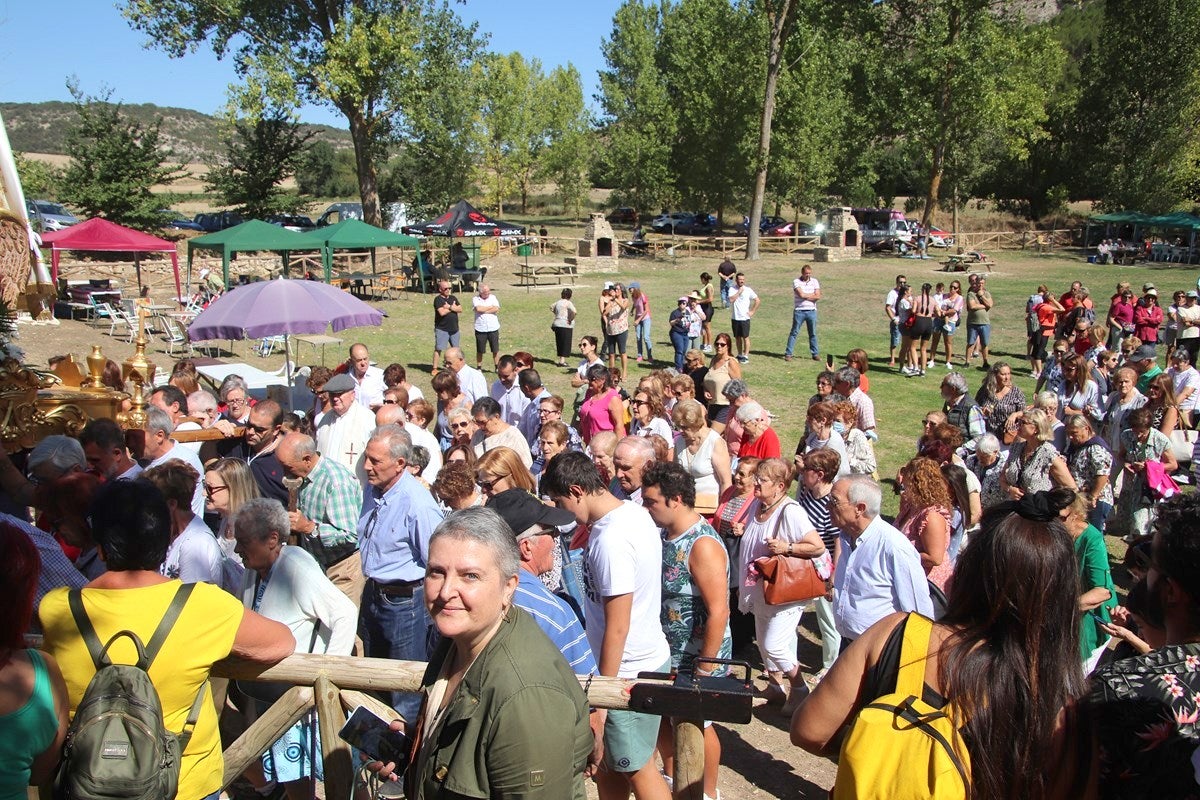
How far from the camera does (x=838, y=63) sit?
44250mm

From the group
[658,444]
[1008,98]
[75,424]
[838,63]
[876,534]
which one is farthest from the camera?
[838,63]

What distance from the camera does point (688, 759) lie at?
2.93 metres

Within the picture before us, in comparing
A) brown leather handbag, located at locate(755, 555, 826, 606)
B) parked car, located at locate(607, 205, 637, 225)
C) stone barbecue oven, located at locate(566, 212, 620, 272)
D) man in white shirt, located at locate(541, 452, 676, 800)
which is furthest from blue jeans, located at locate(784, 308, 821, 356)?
parked car, located at locate(607, 205, 637, 225)

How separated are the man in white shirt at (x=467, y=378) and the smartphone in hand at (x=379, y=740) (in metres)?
5.88

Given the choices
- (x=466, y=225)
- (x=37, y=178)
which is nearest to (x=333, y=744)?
(x=466, y=225)

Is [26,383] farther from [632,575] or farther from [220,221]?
[220,221]

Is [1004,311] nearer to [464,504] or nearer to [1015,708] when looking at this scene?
[464,504]

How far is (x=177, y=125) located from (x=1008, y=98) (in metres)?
137

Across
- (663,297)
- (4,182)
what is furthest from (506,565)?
(663,297)

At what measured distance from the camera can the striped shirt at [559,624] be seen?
2.85 meters

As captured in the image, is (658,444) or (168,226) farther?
(168,226)

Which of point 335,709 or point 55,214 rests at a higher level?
point 55,214

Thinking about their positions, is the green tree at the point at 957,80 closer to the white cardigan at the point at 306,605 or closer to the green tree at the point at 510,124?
the green tree at the point at 510,124

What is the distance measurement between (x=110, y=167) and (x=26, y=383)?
97.4ft
